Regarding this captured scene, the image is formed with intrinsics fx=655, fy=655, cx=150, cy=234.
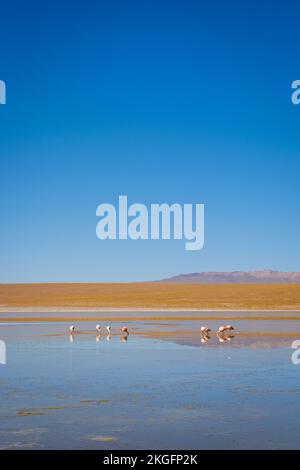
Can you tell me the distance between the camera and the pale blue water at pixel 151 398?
9.52m

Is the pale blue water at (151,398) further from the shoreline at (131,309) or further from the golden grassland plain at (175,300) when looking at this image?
the golden grassland plain at (175,300)

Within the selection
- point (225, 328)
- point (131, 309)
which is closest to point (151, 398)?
point (225, 328)

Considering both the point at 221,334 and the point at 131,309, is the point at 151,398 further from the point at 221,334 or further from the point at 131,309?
the point at 131,309

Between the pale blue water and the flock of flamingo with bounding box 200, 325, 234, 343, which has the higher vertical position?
the flock of flamingo with bounding box 200, 325, 234, 343

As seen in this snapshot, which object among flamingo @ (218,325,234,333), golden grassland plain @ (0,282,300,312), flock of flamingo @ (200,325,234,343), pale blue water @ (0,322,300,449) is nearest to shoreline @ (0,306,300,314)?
golden grassland plain @ (0,282,300,312)

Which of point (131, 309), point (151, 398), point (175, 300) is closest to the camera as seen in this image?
point (151, 398)

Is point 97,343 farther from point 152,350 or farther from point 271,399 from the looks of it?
point 271,399

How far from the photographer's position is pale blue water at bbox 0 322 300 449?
375 inches

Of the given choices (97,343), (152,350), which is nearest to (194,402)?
(152,350)

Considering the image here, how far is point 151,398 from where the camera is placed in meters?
12.9

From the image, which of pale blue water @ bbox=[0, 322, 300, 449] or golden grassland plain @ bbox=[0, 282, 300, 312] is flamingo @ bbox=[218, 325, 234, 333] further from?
golden grassland plain @ bbox=[0, 282, 300, 312]

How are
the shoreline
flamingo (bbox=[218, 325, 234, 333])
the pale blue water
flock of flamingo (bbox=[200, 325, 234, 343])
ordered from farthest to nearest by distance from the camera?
1. the shoreline
2. flamingo (bbox=[218, 325, 234, 333])
3. flock of flamingo (bbox=[200, 325, 234, 343])
4. the pale blue water

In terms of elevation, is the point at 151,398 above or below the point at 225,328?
below

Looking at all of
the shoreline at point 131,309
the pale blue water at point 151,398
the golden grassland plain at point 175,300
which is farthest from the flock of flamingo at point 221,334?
the golden grassland plain at point 175,300
